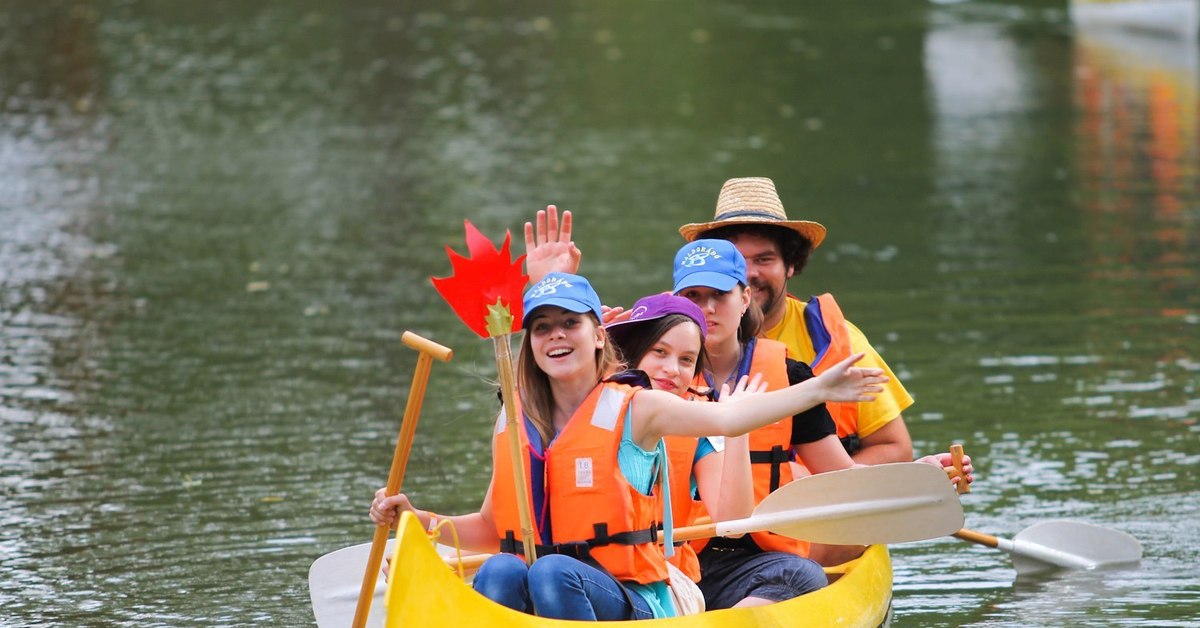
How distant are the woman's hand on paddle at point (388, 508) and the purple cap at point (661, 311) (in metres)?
0.89

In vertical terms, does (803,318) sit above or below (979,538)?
above

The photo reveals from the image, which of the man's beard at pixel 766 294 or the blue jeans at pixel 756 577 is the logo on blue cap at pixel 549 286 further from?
the man's beard at pixel 766 294

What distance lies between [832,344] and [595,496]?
154cm

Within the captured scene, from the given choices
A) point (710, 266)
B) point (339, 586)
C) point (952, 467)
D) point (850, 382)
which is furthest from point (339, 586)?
point (850, 382)

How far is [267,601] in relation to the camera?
20.3ft

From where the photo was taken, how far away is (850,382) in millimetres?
4094

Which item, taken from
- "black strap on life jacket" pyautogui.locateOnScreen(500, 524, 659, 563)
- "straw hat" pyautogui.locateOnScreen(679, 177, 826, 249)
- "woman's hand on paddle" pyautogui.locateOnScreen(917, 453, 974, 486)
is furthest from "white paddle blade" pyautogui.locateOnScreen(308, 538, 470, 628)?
"woman's hand on paddle" pyautogui.locateOnScreen(917, 453, 974, 486)

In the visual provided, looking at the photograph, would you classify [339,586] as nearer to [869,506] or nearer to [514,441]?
[514,441]

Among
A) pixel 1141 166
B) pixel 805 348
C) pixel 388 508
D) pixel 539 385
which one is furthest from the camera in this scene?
pixel 1141 166

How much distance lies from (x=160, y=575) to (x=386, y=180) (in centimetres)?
936

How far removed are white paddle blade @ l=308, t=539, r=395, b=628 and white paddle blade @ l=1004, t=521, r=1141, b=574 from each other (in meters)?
2.58

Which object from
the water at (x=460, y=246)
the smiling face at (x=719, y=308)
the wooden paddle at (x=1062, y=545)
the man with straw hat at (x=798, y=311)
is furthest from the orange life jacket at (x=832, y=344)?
the wooden paddle at (x=1062, y=545)

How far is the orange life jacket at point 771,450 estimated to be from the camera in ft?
17.4

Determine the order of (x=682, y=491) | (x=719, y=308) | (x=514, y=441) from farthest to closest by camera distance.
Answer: (x=719, y=308), (x=682, y=491), (x=514, y=441)
